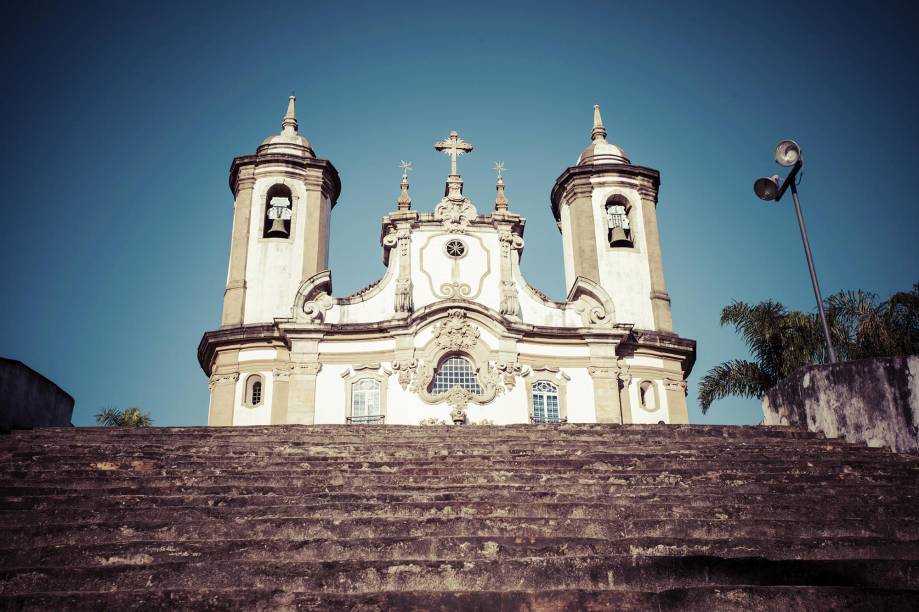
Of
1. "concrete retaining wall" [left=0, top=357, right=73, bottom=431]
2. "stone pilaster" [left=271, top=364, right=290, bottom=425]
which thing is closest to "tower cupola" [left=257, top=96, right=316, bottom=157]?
"stone pilaster" [left=271, top=364, right=290, bottom=425]

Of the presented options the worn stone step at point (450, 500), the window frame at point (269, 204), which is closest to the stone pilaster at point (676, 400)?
the window frame at point (269, 204)

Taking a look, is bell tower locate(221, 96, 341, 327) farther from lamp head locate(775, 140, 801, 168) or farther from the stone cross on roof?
lamp head locate(775, 140, 801, 168)

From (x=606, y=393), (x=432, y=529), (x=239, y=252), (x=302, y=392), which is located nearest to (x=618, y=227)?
(x=606, y=393)

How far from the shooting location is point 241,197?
93.4 feet

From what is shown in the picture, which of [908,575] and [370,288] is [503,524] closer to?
[908,575]

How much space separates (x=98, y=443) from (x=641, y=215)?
21.0m

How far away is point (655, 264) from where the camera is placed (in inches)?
1112

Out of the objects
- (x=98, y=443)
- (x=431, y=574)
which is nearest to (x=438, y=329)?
(x=98, y=443)

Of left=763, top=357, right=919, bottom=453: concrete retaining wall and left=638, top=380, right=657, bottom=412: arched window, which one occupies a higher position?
left=638, top=380, right=657, bottom=412: arched window

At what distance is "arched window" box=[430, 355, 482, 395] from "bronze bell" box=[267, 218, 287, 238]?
8382 mm

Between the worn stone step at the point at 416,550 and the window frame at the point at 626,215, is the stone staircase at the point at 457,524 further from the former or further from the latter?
the window frame at the point at 626,215

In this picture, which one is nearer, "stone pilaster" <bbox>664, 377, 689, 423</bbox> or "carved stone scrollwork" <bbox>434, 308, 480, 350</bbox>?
"carved stone scrollwork" <bbox>434, 308, 480, 350</bbox>

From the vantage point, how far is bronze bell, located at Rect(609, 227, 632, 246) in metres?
28.2

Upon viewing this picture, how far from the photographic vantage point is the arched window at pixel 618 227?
92.7 feet
